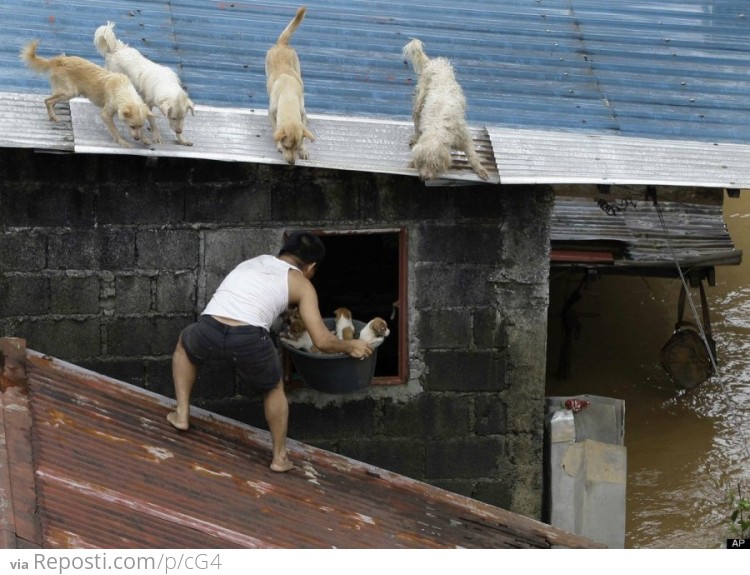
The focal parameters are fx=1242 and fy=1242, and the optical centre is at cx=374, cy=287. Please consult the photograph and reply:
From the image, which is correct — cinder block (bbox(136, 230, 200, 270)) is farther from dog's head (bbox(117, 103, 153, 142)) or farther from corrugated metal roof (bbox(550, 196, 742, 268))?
corrugated metal roof (bbox(550, 196, 742, 268))

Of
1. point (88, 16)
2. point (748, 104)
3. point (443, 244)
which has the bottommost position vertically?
point (443, 244)

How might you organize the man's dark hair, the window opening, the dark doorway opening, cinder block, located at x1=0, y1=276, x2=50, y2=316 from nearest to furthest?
the man's dark hair
cinder block, located at x1=0, y1=276, x2=50, y2=316
the window opening
the dark doorway opening

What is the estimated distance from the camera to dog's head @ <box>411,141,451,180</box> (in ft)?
19.9

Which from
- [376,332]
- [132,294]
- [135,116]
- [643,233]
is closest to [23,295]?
[132,294]

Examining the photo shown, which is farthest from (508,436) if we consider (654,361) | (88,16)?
(654,361)

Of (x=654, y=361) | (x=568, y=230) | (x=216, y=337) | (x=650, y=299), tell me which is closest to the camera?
A: (x=216, y=337)

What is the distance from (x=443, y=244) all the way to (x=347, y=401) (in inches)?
41.8

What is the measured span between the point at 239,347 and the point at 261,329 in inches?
5.4

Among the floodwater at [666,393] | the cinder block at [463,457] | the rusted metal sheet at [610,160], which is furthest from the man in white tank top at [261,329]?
the floodwater at [666,393]

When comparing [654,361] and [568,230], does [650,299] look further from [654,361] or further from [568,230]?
[568,230]

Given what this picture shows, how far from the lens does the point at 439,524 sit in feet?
20.0

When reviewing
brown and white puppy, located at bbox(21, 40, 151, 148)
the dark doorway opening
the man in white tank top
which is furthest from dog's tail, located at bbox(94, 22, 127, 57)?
the dark doorway opening

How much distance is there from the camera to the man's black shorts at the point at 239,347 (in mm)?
5977

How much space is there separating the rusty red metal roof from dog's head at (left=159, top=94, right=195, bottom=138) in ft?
4.37
